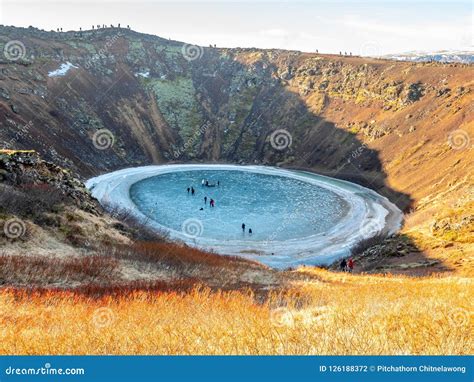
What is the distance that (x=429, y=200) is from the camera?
180 ft

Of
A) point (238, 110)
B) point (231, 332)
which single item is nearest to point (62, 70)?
point (238, 110)

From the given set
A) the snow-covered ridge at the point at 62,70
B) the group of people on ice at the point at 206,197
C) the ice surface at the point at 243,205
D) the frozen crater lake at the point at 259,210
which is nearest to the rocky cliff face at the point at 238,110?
the snow-covered ridge at the point at 62,70

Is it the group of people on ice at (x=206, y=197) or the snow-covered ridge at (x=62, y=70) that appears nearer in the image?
the group of people on ice at (x=206, y=197)

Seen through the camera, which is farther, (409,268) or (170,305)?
(409,268)

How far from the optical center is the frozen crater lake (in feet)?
143

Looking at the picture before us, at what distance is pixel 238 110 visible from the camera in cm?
11775

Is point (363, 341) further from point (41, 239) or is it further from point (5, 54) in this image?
point (5, 54)

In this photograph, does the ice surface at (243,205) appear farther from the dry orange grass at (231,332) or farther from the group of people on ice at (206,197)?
the dry orange grass at (231,332)

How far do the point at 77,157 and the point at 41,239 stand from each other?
59.5m

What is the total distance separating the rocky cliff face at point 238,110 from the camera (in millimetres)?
69250

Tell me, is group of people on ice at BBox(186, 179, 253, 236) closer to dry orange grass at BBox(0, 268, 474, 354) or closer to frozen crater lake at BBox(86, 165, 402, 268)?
frozen crater lake at BBox(86, 165, 402, 268)

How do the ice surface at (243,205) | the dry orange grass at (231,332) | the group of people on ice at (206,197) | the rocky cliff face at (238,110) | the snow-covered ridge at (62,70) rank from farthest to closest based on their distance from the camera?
the snow-covered ridge at (62,70), the rocky cliff face at (238,110), the ice surface at (243,205), the group of people on ice at (206,197), the dry orange grass at (231,332)

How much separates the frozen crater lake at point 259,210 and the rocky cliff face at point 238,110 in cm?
644

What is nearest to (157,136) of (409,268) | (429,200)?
(429,200)
